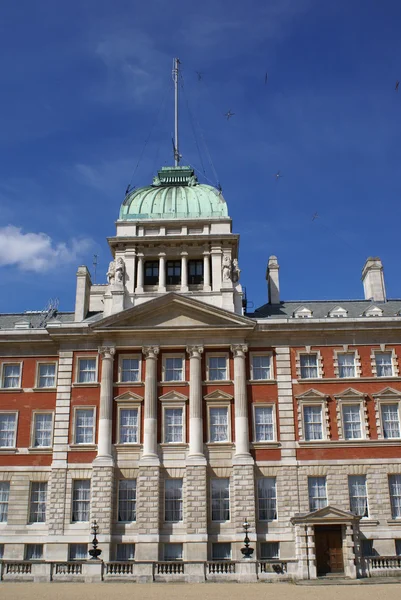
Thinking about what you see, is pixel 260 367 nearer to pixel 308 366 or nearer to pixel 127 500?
pixel 308 366

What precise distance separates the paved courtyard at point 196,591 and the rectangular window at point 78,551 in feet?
20.6

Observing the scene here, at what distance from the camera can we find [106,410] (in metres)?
45.8

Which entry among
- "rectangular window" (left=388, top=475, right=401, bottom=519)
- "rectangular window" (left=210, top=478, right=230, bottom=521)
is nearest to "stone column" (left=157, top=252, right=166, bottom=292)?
"rectangular window" (left=210, top=478, right=230, bottom=521)

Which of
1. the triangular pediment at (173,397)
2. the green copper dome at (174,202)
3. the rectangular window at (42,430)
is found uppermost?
the green copper dome at (174,202)

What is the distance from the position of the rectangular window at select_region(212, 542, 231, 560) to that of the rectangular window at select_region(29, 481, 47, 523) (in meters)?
11.7

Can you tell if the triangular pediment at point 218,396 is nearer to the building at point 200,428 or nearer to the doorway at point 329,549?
the building at point 200,428

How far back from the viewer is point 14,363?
1918 inches

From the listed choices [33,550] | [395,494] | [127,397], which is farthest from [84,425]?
A: [395,494]

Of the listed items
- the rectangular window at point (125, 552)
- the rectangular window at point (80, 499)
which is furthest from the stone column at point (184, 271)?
the rectangular window at point (125, 552)

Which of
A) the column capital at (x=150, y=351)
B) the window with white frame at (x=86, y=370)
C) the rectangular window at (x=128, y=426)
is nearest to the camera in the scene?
the rectangular window at (x=128, y=426)

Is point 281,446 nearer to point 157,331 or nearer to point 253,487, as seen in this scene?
point 253,487

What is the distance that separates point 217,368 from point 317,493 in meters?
10.8

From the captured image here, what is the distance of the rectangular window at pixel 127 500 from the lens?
44000 millimetres

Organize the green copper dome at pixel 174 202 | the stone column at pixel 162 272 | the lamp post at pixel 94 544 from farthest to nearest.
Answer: the green copper dome at pixel 174 202
the stone column at pixel 162 272
the lamp post at pixel 94 544
